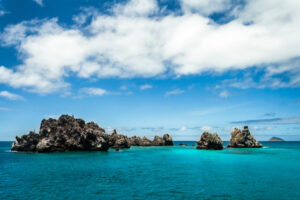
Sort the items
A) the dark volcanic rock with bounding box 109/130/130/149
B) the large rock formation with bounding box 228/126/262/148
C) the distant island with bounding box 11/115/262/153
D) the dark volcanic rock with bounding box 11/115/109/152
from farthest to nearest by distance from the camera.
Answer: the large rock formation with bounding box 228/126/262/148
the dark volcanic rock with bounding box 109/130/130/149
the dark volcanic rock with bounding box 11/115/109/152
the distant island with bounding box 11/115/262/153

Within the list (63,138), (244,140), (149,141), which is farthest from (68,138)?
(244,140)

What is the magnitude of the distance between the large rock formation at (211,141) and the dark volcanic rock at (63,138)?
2293 inches

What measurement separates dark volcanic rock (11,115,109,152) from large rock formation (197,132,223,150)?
58.2 metres

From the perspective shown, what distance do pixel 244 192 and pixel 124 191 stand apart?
608 inches

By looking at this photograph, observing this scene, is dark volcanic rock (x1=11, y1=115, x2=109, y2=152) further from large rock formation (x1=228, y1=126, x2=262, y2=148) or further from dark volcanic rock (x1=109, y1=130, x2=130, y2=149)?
large rock formation (x1=228, y1=126, x2=262, y2=148)

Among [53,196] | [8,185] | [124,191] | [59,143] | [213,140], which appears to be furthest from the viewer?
[213,140]

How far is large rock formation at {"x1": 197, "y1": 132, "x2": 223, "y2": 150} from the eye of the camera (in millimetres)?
123438

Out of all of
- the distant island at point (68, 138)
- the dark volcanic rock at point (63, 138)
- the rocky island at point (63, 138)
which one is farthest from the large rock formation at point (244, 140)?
the dark volcanic rock at point (63, 138)

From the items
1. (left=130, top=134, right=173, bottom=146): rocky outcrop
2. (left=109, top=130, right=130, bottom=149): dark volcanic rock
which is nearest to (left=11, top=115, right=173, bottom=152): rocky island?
(left=109, top=130, right=130, bottom=149): dark volcanic rock

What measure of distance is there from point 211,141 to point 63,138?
80757 millimetres

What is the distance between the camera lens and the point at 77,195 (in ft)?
86.0

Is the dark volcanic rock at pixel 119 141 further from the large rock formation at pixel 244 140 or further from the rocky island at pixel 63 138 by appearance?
the large rock formation at pixel 244 140

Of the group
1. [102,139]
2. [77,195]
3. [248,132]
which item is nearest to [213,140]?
[248,132]

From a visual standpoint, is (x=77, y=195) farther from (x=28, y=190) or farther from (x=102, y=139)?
(x=102, y=139)
